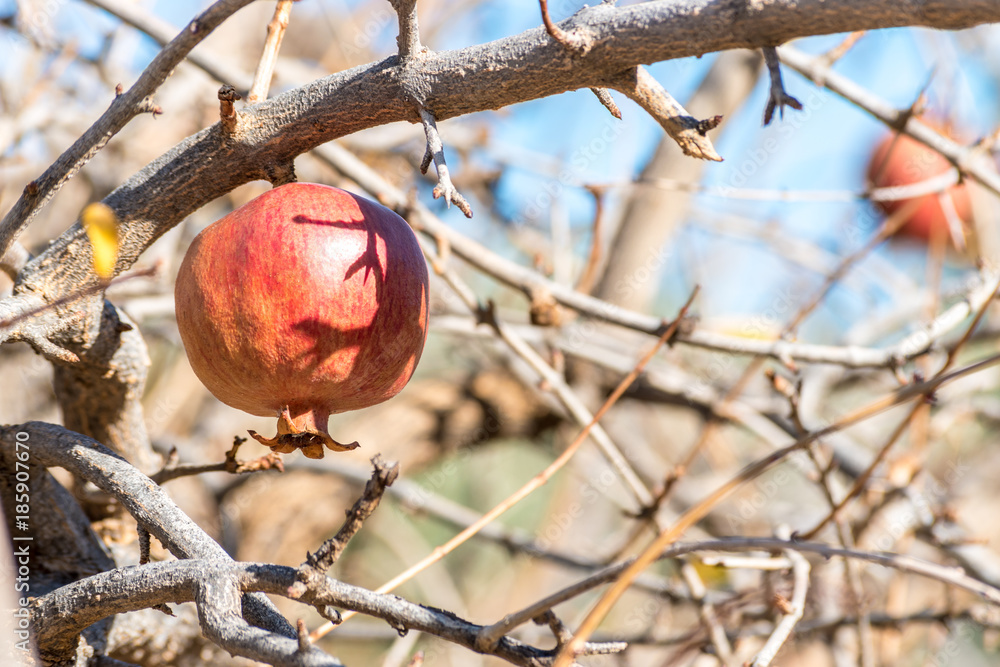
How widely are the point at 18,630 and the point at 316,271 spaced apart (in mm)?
471

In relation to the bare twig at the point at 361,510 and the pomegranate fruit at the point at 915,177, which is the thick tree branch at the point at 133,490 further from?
the pomegranate fruit at the point at 915,177

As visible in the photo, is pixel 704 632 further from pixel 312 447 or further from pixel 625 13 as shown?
pixel 625 13

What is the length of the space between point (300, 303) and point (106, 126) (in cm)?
29

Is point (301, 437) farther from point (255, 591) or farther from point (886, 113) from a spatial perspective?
point (886, 113)

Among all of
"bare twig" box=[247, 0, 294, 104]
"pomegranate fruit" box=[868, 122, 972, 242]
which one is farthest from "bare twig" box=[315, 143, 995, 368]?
"pomegranate fruit" box=[868, 122, 972, 242]

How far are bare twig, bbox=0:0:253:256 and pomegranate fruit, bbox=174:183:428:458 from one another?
0.14 meters

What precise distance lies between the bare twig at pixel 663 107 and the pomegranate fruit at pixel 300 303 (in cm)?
27

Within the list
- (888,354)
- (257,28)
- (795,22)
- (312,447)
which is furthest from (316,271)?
(257,28)

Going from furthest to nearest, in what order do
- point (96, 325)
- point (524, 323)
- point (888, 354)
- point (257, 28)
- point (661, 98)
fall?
point (257, 28)
point (524, 323)
point (888, 354)
point (96, 325)
point (661, 98)

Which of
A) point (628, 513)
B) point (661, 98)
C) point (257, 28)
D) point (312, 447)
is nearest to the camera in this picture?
point (661, 98)

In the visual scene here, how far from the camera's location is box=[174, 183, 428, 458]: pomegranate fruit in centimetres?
72

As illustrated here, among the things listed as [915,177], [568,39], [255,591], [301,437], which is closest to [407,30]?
[568,39]

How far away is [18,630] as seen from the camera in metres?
0.77

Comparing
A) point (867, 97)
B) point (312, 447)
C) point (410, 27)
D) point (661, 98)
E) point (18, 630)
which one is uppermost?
point (867, 97)
